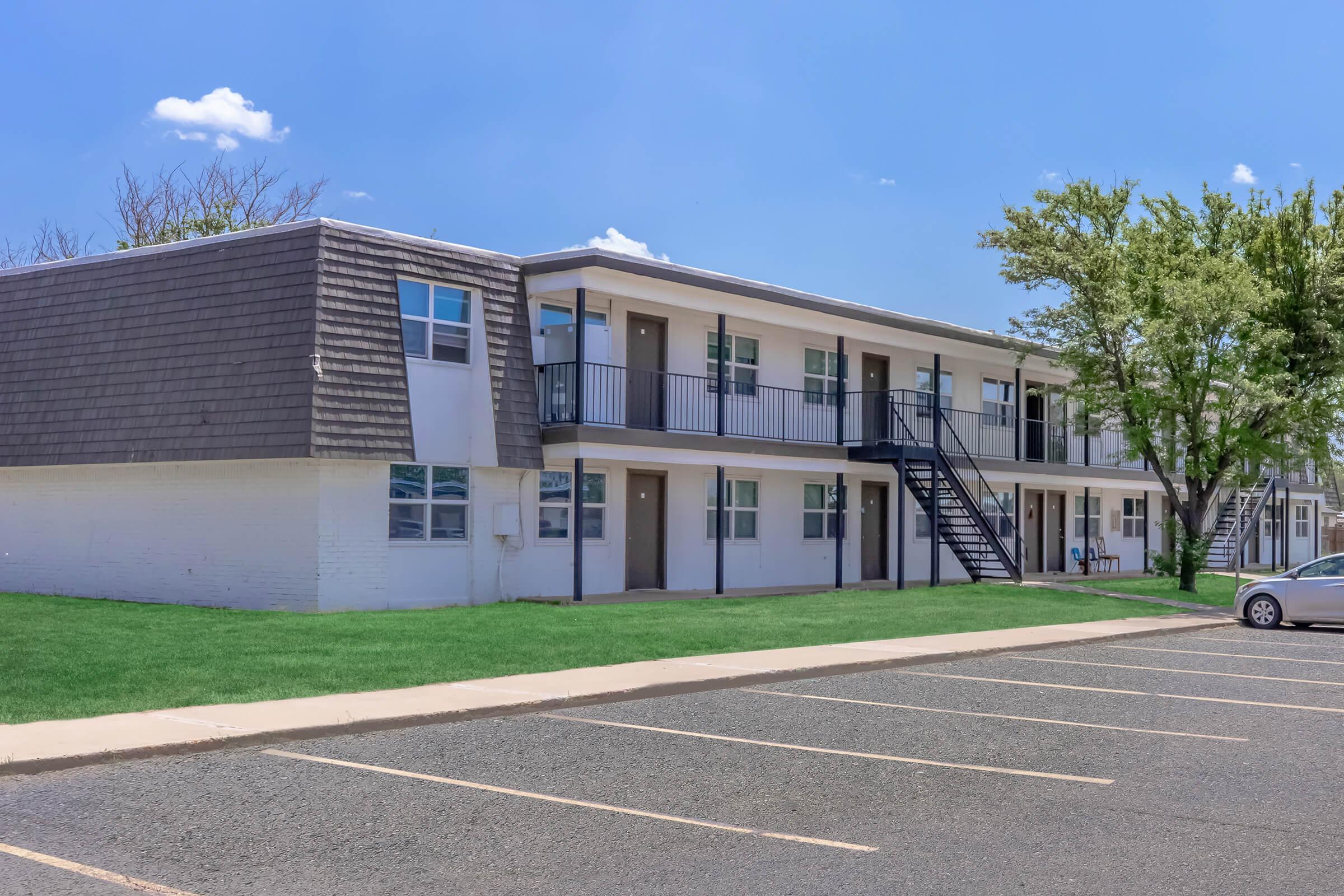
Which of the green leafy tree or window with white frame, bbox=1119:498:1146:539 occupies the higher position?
the green leafy tree

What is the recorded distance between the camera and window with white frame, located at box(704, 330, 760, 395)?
2647 cm

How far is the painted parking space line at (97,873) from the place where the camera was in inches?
232

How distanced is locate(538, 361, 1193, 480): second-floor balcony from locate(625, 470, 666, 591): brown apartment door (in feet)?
3.93

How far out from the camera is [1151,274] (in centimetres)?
2752

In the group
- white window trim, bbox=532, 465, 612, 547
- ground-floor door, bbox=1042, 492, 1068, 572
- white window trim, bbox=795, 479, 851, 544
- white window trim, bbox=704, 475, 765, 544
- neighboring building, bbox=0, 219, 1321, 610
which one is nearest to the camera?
neighboring building, bbox=0, 219, 1321, 610

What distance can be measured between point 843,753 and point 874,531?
21.7 metres

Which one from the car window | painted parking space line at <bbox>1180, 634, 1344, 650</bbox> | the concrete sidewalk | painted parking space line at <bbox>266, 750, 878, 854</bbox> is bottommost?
painted parking space line at <bbox>1180, 634, 1344, 650</bbox>

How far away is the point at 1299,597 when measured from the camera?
21.0m

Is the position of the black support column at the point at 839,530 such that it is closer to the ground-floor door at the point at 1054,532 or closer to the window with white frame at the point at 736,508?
the window with white frame at the point at 736,508

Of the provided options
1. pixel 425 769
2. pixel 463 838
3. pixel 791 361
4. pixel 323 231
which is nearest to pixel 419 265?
pixel 323 231

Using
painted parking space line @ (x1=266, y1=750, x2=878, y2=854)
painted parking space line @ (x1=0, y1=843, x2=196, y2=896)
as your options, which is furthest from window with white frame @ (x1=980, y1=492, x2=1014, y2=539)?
painted parking space line @ (x1=0, y1=843, x2=196, y2=896)

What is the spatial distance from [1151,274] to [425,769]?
22944mm

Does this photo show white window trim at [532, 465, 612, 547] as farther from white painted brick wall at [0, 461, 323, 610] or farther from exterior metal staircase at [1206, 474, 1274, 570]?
exterior metal staircase at [1206, 474, 1274, 570]

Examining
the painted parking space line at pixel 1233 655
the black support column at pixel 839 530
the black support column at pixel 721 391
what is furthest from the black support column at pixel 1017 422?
the painted parking space line at pixel 1233 655
